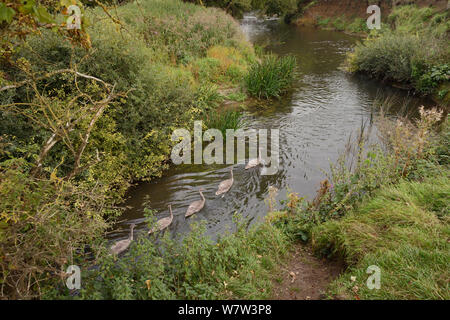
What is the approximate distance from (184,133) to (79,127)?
2504mm

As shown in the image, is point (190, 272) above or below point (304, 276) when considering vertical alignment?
above

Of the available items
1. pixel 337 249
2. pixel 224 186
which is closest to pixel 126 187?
pixel 224 186

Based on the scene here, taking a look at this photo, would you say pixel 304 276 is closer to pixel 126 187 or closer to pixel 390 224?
pixel 390 224

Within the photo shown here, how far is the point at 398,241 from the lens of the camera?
11.0 ft

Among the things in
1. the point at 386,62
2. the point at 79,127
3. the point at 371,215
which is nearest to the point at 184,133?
the point at 79,127

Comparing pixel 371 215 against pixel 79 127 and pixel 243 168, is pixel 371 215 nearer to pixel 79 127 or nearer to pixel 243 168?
pixel 243 168

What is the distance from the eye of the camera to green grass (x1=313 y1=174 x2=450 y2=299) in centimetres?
280

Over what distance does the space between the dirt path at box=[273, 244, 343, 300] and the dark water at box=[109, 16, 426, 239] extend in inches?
42.3

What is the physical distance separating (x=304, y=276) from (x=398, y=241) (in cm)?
119

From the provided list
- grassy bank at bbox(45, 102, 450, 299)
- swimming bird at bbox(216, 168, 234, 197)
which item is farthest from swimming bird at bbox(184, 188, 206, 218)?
grassy bank at bbox(45, 102, 450, 299)

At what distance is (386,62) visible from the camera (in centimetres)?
1225

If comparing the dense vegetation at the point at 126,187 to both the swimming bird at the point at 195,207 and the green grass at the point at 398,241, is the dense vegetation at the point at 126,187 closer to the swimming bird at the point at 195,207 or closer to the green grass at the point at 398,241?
the green grass at the point at 398,241

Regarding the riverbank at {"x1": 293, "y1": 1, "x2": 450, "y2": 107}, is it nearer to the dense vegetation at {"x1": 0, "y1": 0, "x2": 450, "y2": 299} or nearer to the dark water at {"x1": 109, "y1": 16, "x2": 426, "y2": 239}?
the dark water at {"x1": 109, "y1": 16, "x2": 426, "y2": 239}

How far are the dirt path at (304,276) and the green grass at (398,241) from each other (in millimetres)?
181
